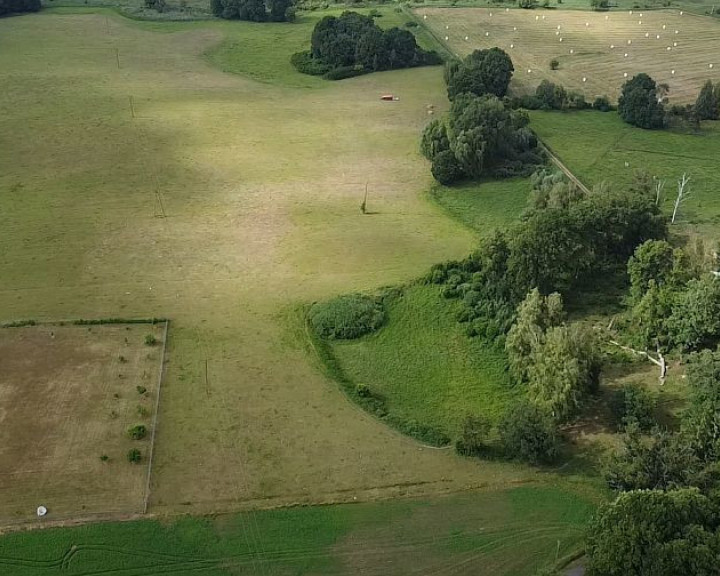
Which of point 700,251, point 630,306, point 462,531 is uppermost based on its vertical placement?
point 700,251

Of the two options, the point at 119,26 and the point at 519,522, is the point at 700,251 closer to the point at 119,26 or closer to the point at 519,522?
the point at 519,522

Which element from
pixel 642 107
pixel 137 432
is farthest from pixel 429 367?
pixel 642 107

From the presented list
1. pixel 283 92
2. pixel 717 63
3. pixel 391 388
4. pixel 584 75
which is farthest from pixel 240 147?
pixel 717 63

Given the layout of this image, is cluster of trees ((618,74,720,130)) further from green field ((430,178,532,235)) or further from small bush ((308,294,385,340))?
small bush ((308,294,385,340))

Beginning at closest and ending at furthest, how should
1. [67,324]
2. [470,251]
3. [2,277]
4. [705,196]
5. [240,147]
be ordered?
[67,324] → [2,277] → [470,251] → [705,196] → [240,147]

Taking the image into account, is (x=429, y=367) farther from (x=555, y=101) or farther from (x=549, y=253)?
(x=555, y=101)
